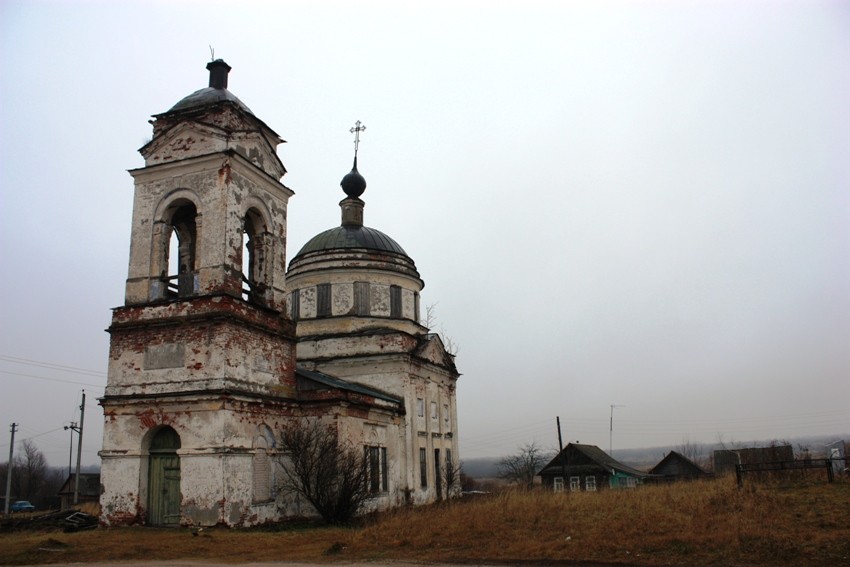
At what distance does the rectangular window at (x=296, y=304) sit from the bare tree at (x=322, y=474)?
8652 millimetres

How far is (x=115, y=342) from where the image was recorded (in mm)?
16734

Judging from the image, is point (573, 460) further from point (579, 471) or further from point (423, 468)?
point (423, 468)

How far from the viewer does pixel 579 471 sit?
123ft

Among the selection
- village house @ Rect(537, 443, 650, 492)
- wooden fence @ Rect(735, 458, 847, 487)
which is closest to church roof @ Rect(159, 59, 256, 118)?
wooden fence @ Rect(735, 458, 847, 487)

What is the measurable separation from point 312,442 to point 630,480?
93.4ft

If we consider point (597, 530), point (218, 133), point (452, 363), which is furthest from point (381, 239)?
point (597, 530)

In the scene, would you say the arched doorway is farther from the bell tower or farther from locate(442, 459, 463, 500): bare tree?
locate(442, 459, 463, 500): bare tree

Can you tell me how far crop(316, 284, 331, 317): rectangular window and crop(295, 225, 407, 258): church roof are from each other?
1484mm

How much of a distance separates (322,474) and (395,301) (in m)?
10.1

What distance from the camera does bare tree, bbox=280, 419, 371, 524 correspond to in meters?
17.0

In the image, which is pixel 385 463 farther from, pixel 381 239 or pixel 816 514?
pixel 816 514

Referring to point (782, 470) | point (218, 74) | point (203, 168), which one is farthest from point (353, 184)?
point (782, 470)

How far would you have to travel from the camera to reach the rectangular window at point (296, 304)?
84.9ft

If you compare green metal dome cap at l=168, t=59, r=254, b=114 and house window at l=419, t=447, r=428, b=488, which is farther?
house window at l=419, t=447, r=428, b=488
